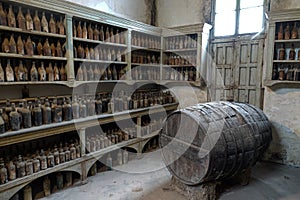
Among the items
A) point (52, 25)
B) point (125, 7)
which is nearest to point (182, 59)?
point (125, 7)

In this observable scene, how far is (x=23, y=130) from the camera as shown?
2223mm

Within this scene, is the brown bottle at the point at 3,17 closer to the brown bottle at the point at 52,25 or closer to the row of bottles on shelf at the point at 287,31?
the brown bottle at the point at 52,25

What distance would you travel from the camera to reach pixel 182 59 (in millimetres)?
4289

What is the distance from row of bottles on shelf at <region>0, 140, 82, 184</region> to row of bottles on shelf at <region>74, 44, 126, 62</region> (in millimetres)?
1180

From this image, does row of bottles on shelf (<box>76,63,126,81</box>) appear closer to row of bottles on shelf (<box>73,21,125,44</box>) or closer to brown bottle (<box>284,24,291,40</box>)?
row of bottles on shelf (<box>73,21,125,44</box>)

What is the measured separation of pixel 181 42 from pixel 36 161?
319 cm

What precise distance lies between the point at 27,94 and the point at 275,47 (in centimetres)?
356

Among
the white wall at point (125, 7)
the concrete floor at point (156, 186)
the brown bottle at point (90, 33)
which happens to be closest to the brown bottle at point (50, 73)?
the brown bottle at point (90, 33)

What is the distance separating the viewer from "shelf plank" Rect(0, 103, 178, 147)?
2143mm

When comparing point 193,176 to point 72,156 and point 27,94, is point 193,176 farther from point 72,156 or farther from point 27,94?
point 27,94

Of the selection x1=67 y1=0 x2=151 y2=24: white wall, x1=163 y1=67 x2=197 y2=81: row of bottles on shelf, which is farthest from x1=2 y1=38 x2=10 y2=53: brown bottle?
x1=163 y1=67 x2=197 y2=81: row of bottles on shelf

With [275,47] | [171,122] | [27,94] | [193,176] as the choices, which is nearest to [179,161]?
[193,176]

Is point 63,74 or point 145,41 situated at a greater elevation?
point 145,41

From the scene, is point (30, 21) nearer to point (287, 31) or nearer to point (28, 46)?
point (28, 46)
